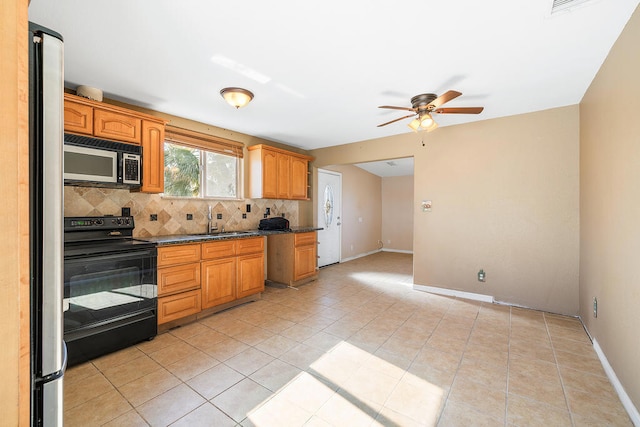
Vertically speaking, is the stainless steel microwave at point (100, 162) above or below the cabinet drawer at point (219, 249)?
above

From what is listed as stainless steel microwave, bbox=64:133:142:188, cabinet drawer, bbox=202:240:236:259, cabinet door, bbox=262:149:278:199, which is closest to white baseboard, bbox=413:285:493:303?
cabinet door, bbox=262:149:278:199

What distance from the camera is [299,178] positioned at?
5.03m

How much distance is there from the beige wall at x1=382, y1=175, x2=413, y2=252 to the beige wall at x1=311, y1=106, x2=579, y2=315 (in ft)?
12.9

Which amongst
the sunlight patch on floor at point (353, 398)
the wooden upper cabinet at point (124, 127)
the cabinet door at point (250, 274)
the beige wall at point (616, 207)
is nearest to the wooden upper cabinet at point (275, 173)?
the cabinet door at point (250, 274)

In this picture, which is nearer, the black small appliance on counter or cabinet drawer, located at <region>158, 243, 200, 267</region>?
cabinet drawer, located at <region>158, 243, 200, 267</region>

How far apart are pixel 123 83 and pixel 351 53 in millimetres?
2239

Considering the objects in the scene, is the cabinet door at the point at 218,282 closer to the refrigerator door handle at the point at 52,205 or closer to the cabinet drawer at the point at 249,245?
the cabinet drawer at the point at 249,245

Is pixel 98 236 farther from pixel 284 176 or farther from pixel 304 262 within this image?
pixel 304 262

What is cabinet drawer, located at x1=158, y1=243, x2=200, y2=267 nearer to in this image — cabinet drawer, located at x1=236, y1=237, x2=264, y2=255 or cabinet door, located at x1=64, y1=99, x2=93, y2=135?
cabinet drawer, located at x1=236, y1=237, x2=264, y2=255

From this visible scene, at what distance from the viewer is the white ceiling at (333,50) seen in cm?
171

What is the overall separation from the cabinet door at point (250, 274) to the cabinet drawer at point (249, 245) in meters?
0.07

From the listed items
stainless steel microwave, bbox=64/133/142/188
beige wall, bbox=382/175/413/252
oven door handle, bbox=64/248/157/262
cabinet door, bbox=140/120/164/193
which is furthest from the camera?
beige wall, bbox=382/175/413/252

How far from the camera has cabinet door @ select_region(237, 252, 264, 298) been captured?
11.7ft
